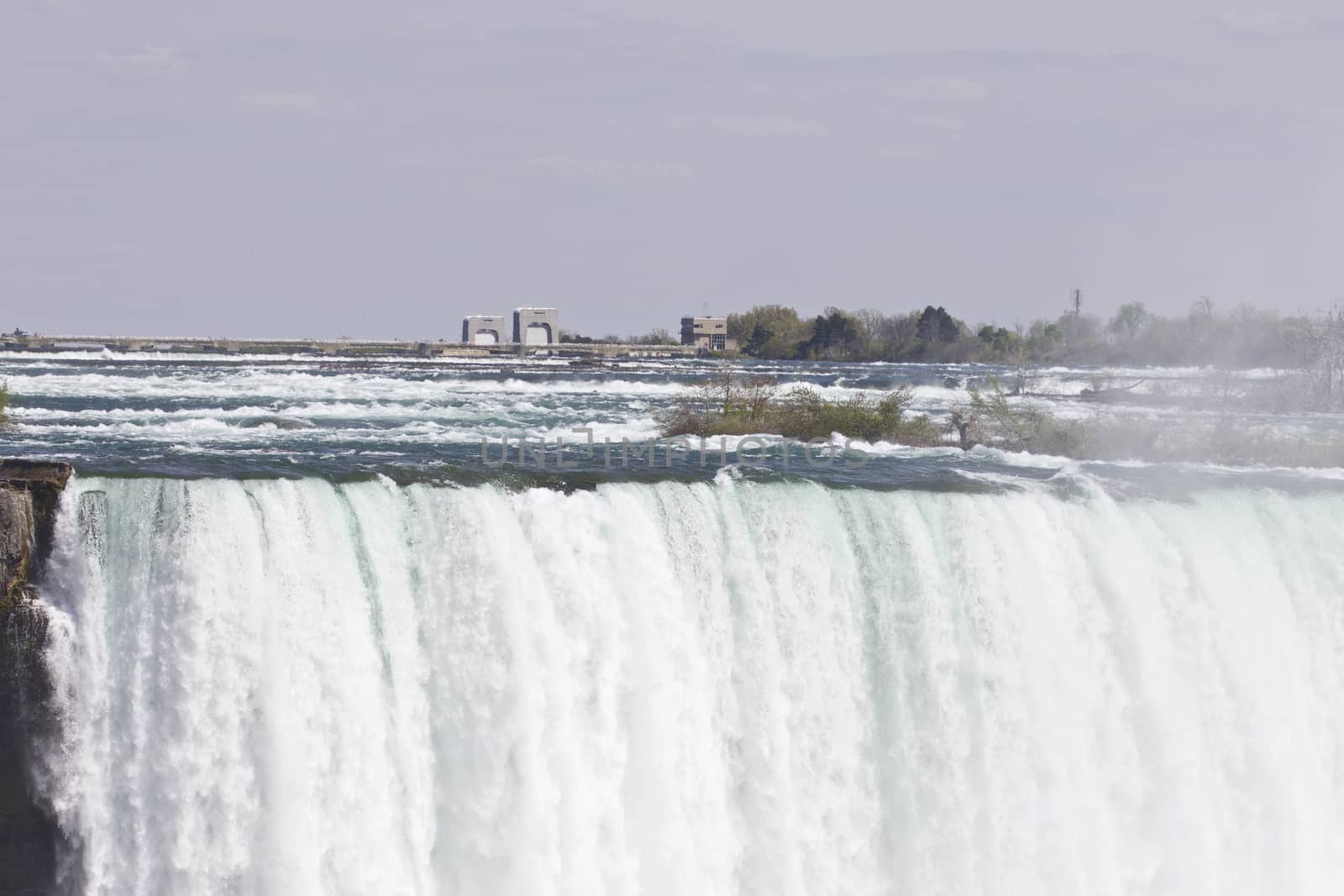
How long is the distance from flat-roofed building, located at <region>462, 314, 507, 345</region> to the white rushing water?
5065 inches

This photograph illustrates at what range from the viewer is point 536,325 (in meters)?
148

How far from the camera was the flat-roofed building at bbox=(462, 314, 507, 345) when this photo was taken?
14470cm

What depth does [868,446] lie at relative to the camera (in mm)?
27531

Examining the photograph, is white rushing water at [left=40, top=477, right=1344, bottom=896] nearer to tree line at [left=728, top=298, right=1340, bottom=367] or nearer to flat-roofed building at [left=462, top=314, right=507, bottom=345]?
tree line at [left=728, top=298, right=1340, bottom=367]

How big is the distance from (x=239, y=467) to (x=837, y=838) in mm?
9018

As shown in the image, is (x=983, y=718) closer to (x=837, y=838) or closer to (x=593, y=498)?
(x=837, y=838)

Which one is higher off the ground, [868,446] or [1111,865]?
[868,446]

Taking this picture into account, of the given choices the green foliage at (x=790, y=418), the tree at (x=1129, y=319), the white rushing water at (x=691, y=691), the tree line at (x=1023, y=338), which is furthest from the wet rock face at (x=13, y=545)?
the tree at (x=1129, y=319)

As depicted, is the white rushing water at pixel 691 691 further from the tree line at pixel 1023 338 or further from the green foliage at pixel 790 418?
the tree line at pixel 1023 338

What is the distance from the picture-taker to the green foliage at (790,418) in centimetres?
2906

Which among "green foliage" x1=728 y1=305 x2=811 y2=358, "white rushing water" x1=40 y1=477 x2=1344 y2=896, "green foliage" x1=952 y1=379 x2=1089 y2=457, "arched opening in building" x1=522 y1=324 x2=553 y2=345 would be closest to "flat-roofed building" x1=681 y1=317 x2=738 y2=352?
"green foliage" x1=728 y1=305 x2=811 y2=358

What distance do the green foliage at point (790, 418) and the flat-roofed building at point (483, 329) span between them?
11448 centimetres

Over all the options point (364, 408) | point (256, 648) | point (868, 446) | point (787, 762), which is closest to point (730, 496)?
point (787, 762)

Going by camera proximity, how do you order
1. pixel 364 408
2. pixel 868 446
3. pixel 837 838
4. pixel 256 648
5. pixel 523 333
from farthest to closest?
1. pixel 523 333
2. pixel 364 408
3. pixel 868 446
4. pixel 837 838
5. pixel 256 648
